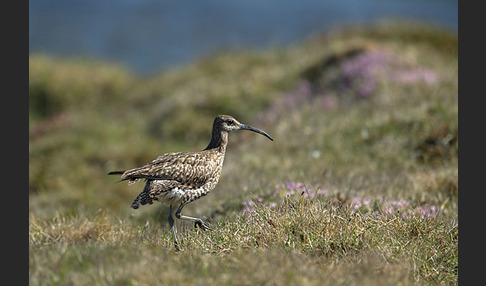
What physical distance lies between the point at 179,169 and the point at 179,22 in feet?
155

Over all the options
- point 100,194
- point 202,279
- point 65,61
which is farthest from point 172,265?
point 65,61

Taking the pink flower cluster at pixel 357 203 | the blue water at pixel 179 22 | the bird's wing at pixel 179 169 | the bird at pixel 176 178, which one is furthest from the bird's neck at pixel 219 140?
the blue water at pixel 179 22

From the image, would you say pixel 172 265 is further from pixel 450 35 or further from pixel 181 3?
pixel 181 3

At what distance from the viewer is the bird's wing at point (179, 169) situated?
669cm

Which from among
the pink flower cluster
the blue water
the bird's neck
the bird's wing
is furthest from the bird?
the blue water

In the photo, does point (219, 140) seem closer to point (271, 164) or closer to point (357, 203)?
point (357, 203)

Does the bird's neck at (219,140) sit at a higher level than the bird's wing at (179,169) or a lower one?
higher

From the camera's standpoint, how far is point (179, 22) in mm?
52344

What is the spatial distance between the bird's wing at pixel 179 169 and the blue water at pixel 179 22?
2539 cm

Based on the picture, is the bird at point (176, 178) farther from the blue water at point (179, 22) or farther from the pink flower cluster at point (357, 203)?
the blue water at point (179, 22)

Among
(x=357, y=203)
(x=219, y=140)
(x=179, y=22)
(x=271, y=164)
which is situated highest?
(x=219, y=140)

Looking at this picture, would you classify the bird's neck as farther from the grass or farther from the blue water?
the blue water

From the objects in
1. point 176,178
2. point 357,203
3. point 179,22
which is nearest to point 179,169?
point 176,178

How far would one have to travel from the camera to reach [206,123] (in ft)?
53.2
